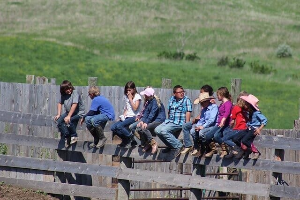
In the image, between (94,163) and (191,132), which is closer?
(191,132)

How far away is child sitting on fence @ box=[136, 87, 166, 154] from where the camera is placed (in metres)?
13.8

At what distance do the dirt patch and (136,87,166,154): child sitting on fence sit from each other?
2.56 meters

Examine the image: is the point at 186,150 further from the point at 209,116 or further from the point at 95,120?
the point at 95,120

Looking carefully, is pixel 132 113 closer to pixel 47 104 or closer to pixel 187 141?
pixel 187 141

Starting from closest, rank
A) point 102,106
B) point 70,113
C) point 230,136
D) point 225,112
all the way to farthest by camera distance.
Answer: point 230,136
point 225,112
point 102,106
point 70,113

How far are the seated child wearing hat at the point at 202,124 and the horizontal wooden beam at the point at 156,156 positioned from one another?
232 millimetres

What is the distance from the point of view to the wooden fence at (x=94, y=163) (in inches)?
528

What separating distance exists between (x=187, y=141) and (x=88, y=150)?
2.12m

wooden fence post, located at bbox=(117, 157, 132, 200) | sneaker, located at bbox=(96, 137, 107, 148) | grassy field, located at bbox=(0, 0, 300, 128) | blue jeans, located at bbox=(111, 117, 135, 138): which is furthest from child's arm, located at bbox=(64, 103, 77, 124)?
grassy field, located at bbox=(0, 0, 300, 128)

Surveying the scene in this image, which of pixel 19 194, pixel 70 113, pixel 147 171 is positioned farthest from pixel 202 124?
pixel 19 194

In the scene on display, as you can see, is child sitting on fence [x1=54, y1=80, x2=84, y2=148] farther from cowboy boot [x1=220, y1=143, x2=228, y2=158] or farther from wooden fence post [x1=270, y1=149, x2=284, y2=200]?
wooden fence post [x1=270, y1=149, x2=284, y2=200]

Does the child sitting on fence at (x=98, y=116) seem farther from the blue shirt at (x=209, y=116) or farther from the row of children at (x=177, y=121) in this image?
the blue shirt at (x=209, y=116)

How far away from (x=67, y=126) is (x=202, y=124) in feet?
8.84

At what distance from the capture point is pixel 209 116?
44.1 ft
